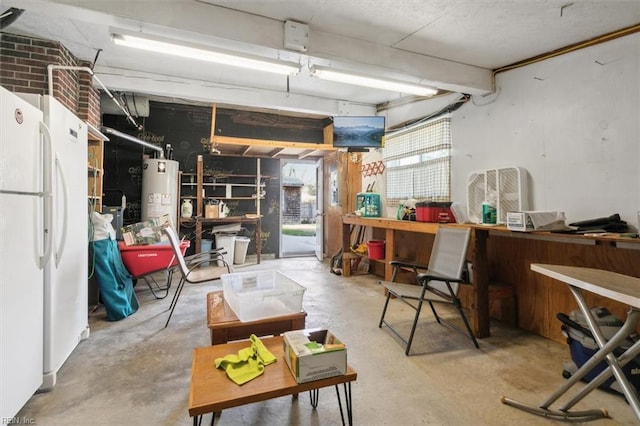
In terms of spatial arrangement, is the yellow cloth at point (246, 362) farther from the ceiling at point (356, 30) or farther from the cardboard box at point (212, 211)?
the cardboard box at point (212, 211)

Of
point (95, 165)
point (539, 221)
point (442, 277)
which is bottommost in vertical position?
point (442, 277)

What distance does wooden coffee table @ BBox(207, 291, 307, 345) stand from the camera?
1.72 metres

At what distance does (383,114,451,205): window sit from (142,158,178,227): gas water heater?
Answer: 3.89 m

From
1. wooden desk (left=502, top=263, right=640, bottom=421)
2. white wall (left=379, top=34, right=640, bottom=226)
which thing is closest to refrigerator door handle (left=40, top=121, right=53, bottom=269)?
wooden desk (left=502, top=263, right=640, bottom=421)

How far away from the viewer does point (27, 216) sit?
5.55 feet

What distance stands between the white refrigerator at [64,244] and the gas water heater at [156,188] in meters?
2.61

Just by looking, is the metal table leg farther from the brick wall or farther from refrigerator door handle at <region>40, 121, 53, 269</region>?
the brick wall

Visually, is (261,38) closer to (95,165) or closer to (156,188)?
(95,165)

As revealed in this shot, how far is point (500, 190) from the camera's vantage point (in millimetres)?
3143

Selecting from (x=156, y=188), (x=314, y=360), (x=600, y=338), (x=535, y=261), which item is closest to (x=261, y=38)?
(x=314, y=360)

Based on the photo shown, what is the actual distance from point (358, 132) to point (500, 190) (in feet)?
7.85

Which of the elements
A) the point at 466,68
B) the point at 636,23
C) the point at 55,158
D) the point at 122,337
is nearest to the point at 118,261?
the point at 122,337

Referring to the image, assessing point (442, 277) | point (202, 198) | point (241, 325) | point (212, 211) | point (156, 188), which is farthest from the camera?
point (202, 198)

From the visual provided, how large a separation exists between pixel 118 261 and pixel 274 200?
3.63m
